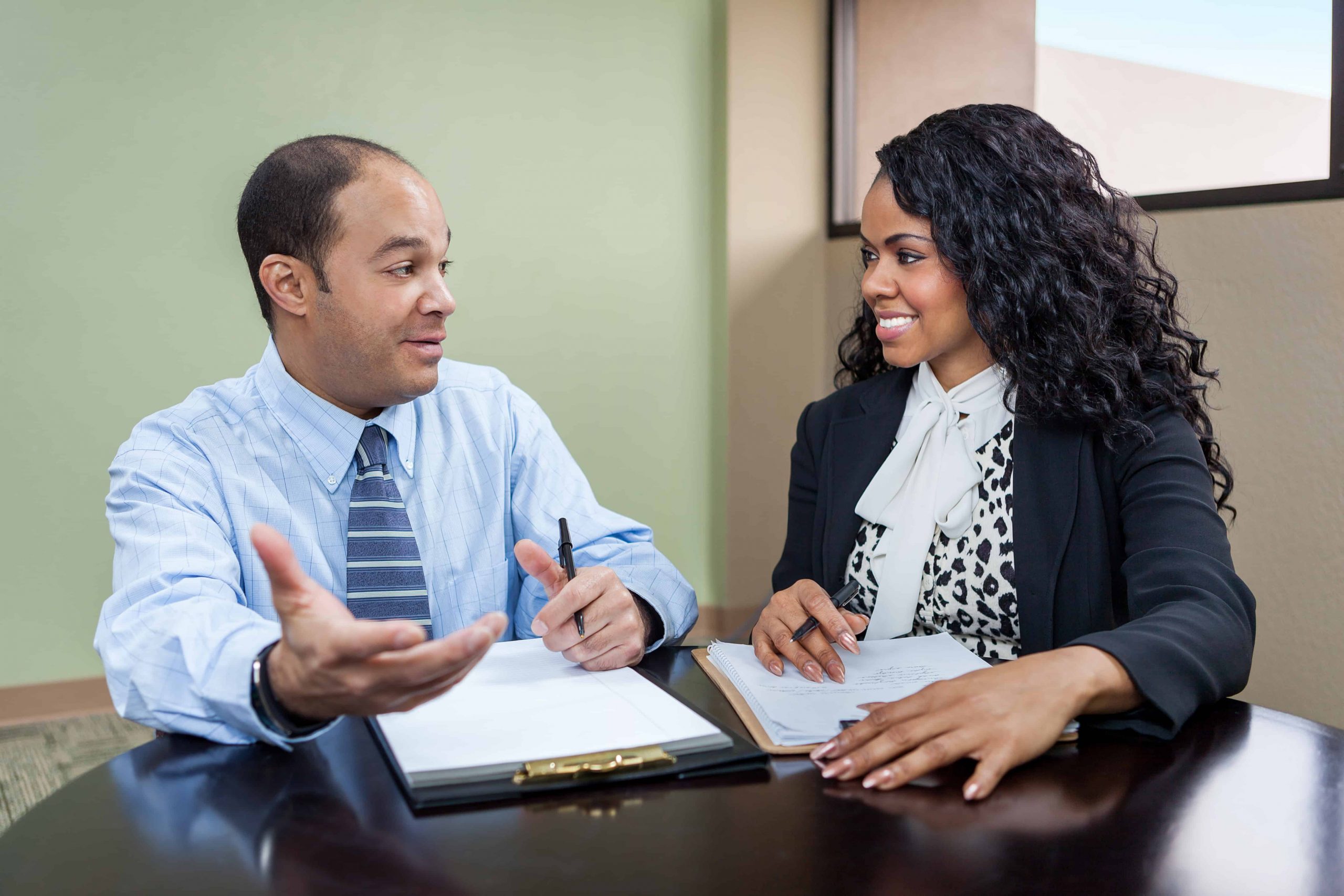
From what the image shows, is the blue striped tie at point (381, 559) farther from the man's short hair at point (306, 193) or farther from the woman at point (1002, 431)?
the woman at point (1002, 431)

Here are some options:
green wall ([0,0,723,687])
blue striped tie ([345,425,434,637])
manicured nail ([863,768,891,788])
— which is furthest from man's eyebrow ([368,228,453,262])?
green wall ([0,0,723,687])

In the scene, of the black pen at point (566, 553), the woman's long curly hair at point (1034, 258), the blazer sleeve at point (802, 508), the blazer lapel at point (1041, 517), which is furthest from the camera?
the blazer sleeve at point (802, 508)

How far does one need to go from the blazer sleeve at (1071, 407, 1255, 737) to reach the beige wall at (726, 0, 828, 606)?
7.59ft

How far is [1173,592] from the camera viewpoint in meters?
1.17

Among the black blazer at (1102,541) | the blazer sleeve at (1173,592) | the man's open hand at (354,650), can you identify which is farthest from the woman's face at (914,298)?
the man's open hand at (354,650)

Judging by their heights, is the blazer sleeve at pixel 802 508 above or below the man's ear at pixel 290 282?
below

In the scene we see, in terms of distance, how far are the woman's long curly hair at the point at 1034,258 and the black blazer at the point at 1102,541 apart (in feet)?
0.39

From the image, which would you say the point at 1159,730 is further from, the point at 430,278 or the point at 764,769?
the point at 430,278

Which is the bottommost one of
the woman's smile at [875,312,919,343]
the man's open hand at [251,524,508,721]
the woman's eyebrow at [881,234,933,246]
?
the man's open hand at [251,524,508,721]

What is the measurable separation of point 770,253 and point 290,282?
239cm

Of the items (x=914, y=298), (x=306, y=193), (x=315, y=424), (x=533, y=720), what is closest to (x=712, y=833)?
(x=533, y=720)

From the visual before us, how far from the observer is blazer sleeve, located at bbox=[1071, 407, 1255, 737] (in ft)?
3.35

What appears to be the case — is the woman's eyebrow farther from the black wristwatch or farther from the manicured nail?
the black wristwatch

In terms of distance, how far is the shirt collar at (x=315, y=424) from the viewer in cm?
145
